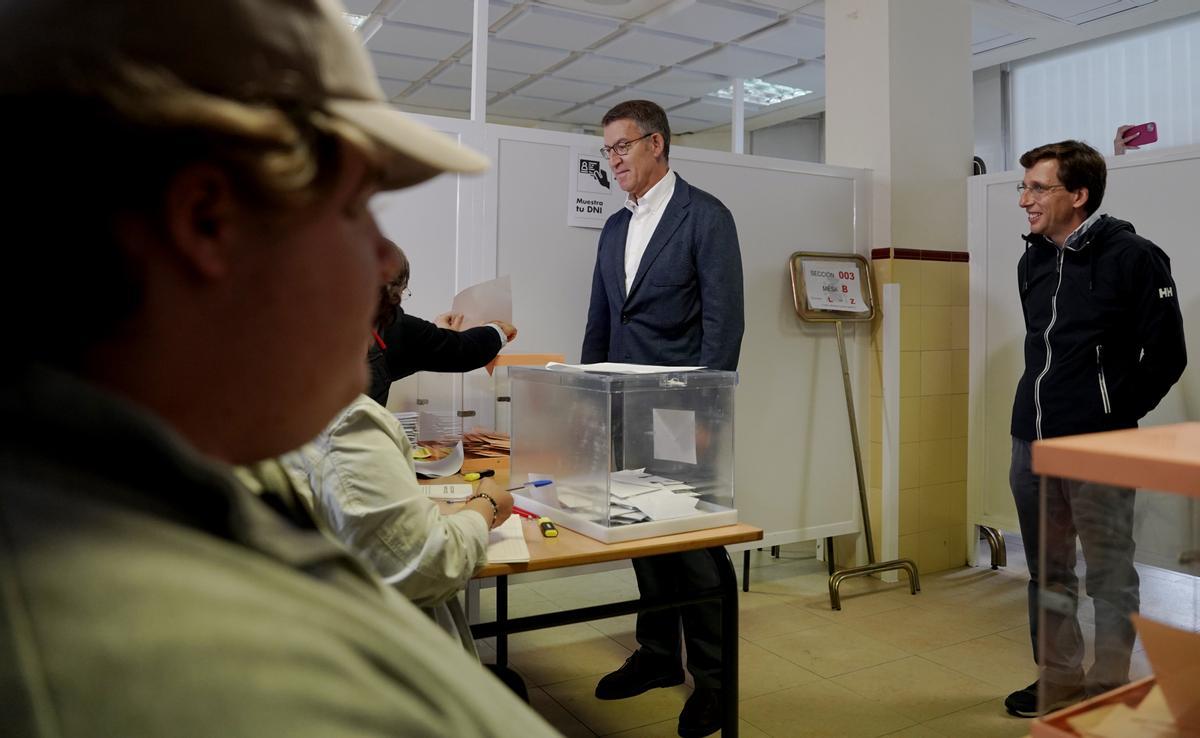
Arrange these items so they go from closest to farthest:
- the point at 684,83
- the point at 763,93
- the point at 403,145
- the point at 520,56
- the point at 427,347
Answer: the point at 403,145 < the point at 427,347 < the point at 520,56 < the point at 684,83 < the point at 763,93

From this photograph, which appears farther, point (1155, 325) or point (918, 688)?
point (918, 688)

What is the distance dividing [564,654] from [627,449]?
1.31 m

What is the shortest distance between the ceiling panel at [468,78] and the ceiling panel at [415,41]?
36cm

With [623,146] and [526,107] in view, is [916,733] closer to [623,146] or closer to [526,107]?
[623,146]

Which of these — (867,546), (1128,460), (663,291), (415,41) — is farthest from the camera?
(415,41)

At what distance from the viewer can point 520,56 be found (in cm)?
650

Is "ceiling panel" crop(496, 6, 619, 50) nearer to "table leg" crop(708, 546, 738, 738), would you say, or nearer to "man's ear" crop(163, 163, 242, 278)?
"table leg" crop(708, 546, 738, 738)

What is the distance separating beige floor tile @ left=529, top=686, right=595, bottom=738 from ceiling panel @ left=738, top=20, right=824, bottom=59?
15.3ft

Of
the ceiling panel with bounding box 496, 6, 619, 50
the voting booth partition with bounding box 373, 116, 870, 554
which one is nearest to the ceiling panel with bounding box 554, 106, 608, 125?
the ceiling panel with bounding box 496, 6, 619, 50

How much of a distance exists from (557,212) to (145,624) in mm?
3183

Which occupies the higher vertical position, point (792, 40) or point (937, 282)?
point (792, 40)

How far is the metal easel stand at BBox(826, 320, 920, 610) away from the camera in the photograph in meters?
3.77

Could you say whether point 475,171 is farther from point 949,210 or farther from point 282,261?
point 949,210

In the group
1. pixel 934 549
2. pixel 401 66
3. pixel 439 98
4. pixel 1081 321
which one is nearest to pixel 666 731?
pixel 1081 321
